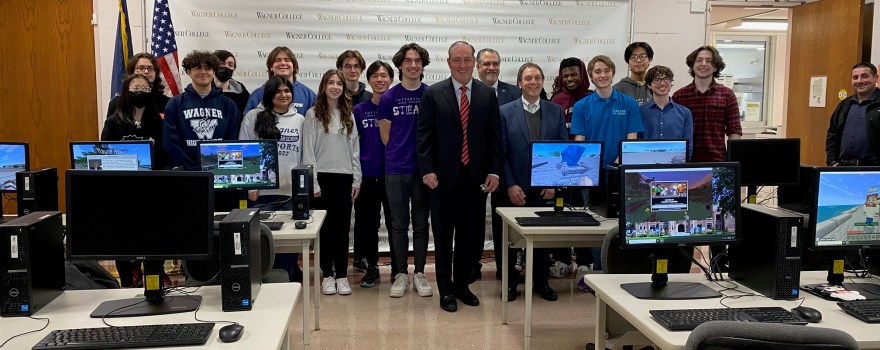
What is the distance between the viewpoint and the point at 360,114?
192 inches

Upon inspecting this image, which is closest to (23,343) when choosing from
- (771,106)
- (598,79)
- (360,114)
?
(360,114)

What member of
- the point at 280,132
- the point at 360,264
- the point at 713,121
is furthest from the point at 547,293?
the point at 280,132

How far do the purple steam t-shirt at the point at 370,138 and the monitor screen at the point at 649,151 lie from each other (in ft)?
5.76

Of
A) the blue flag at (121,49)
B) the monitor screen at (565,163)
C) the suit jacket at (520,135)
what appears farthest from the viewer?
the blue flag at (121,49)

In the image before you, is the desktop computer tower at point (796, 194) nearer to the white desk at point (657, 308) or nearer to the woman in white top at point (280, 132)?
the white desk at point (657, 308)

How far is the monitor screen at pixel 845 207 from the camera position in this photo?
8.02ft

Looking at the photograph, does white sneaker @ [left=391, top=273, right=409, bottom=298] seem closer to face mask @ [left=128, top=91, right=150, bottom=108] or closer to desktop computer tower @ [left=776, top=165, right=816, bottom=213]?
face mask @ [left=128, top=91, right=150, bottom=108]

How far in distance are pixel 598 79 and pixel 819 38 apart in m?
3.69

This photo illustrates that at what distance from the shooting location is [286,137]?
14.5ft

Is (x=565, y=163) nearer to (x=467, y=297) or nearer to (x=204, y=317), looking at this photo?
(x=467, y=297)

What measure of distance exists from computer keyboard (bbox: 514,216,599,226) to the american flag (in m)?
3.32

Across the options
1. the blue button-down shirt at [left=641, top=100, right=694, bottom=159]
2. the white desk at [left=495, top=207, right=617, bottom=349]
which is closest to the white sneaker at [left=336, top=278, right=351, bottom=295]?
the white desk at [left=495, top=207, right=617, bottom=349]

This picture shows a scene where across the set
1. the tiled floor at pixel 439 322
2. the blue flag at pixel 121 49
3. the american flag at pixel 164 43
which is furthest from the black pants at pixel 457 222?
the blue flag at pixel 121 49

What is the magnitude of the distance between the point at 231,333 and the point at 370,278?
3079 mm
